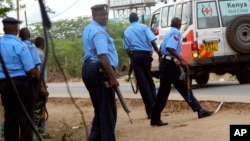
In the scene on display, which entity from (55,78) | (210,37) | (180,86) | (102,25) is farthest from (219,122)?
(55,78)

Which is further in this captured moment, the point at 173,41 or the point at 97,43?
the point at 173,41

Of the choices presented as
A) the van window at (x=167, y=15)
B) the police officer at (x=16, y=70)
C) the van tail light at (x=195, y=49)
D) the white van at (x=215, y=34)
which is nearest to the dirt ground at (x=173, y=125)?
the police officer at (x=16, y=70)

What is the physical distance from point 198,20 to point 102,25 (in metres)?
7.90

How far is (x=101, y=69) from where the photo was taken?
19.4 ft

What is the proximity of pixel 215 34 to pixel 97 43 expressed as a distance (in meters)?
8.14

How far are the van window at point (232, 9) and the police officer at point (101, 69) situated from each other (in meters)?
8.17

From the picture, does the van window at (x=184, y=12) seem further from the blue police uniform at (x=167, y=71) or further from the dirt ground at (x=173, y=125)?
the blue police uniform at (x=167, y=71)

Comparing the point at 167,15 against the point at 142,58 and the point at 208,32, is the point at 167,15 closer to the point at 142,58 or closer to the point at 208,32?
the point at 208,32

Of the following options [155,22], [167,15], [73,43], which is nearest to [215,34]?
[167,15]

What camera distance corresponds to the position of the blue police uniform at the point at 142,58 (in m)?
9.36

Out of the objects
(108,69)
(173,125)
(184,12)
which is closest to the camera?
(108,69)

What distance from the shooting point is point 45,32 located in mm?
2193

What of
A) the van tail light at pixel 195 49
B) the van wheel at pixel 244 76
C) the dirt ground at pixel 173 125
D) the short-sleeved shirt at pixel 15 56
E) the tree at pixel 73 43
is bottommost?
the tree at pixel 73 43

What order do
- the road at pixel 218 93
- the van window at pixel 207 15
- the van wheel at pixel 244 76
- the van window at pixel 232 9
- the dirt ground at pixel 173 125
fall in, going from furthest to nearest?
the van wheel at pixel 244 76, the van window at pixel 232 9, the van window at pixel 207 15, the road at pixel 218 93, the dirt ground at pixel 173 125
